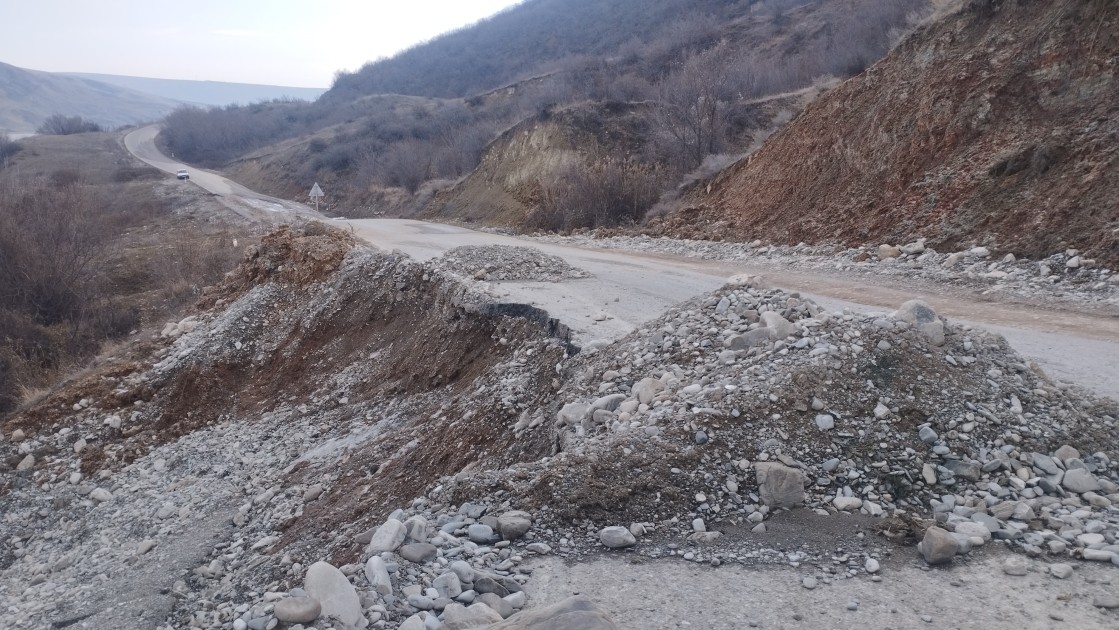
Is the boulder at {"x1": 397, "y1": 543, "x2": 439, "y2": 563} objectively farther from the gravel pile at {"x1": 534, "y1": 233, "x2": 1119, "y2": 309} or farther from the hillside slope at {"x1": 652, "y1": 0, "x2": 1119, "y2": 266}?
the hillside slope at {"x1": 652, "y1": 0, "x2": 1119, "y2": 266}

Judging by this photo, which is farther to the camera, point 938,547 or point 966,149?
point 966,149

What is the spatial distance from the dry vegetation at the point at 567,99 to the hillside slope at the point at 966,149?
214 inches

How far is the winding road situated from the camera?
6.84 metres

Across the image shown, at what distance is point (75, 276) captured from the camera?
834 inches

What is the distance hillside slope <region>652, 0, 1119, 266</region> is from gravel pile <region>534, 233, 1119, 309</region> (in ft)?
1.05

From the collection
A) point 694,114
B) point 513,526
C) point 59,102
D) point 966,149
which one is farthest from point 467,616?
point 59,102

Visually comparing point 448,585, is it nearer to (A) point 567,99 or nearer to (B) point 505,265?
(B) point 505,265

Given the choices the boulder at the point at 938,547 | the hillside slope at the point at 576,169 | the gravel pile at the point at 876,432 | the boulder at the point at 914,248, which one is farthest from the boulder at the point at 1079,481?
the hillside slope at the point at 576,169

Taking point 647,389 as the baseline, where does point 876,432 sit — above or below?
above

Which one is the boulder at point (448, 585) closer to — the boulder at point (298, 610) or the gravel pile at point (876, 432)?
the boulder at point (298, 610)

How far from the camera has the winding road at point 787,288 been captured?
684cm

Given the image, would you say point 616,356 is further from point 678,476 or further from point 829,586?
point 829,586

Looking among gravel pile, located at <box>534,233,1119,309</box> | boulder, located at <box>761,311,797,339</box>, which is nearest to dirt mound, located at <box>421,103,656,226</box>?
gravel pile, located at <box>534,233,1119,309</box>

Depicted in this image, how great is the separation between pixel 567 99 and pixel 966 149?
2458cm
